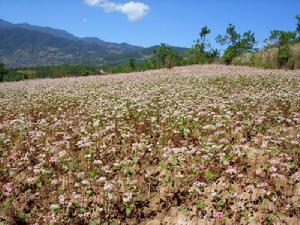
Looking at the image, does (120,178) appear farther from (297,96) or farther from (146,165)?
(297,96)

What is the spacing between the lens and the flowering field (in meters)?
7.43

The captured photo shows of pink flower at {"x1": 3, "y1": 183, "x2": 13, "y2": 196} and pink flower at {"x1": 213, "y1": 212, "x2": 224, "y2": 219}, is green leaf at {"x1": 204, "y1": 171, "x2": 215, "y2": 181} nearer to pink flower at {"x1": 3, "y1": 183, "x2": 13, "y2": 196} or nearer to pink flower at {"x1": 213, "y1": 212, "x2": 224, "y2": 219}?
pink flower at {"x1": 213, "y1": 212, "x2": 224, "y2": 219}

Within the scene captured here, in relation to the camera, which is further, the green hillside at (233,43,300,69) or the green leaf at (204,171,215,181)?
the green hillside at (233,43,300,69)

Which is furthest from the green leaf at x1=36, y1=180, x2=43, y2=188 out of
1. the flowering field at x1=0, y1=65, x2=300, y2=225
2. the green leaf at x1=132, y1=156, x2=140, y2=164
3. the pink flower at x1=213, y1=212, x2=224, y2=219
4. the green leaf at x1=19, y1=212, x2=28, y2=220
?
the pink flower at x1=213, y1=212, x2=224, y2=219

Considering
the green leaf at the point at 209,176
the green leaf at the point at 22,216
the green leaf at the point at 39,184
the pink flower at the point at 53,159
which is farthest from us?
the pink flower at the point at 53,159

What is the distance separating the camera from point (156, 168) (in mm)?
9461

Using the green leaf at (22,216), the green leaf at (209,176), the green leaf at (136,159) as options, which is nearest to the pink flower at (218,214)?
the green leaf at (209,176)

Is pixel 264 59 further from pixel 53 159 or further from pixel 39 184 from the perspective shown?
pixel 39 184

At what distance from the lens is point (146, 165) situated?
378 inches

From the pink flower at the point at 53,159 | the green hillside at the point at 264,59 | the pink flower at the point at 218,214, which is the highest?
the green hillside at the point at 264,59

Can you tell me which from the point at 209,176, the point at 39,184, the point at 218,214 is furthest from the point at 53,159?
the point at 218,214

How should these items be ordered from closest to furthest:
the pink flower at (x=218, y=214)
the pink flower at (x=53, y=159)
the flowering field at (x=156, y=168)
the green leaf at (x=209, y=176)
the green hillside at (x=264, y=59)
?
the pink flower at (x=218, y=214)
the flowering field at (x=156, y=168)
the green leaf at (x=209, y=176)
the pink flower at (x=53, y=159)
the green hillside at (x=264, y=59)

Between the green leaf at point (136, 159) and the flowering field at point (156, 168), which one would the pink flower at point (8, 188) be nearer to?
the flowering field at point (156, 168)

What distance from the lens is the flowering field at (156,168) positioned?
7.43 m
